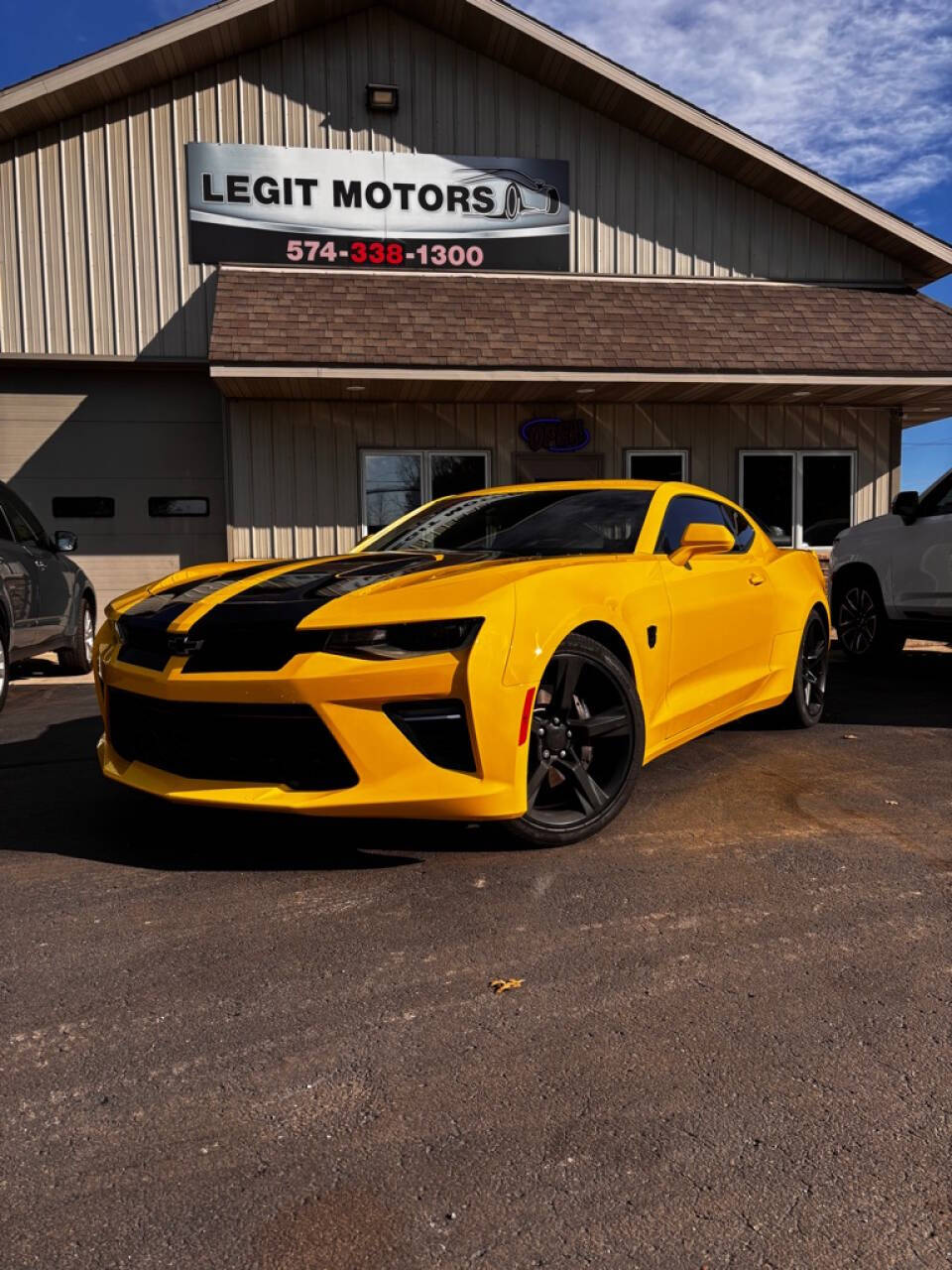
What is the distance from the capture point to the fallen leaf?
249cm

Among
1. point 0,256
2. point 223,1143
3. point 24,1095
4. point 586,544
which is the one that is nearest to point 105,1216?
point 223,1143

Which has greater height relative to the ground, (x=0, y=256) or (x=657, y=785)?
(x=0, y=256)

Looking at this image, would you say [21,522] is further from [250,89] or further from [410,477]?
[250,89]

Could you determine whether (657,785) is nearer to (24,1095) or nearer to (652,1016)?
(652,1016)

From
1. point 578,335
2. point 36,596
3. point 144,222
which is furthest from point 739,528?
point 144,222

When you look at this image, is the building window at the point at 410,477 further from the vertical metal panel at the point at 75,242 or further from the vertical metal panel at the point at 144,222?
the vertical metal panel at the point at 75,242

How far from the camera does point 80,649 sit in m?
8.73

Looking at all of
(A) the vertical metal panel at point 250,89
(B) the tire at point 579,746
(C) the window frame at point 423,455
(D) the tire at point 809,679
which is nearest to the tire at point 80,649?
(C) the window frame at point 423,455

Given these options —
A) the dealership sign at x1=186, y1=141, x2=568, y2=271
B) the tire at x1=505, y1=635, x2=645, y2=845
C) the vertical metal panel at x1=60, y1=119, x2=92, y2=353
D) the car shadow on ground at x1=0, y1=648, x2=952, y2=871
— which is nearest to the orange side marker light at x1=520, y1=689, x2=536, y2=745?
the tire at x1=505, y1=635, x2=645, y2=845

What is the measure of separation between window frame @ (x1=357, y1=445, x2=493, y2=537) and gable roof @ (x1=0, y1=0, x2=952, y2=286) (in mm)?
Result: 4599

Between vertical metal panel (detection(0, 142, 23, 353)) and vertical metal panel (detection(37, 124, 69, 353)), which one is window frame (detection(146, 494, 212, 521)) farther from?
vertical metal panel (detection(0, 142, 23, 353))

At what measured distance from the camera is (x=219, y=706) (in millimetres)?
3217

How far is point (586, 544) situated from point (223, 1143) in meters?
2.92

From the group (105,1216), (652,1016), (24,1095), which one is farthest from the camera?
(652,1016)
